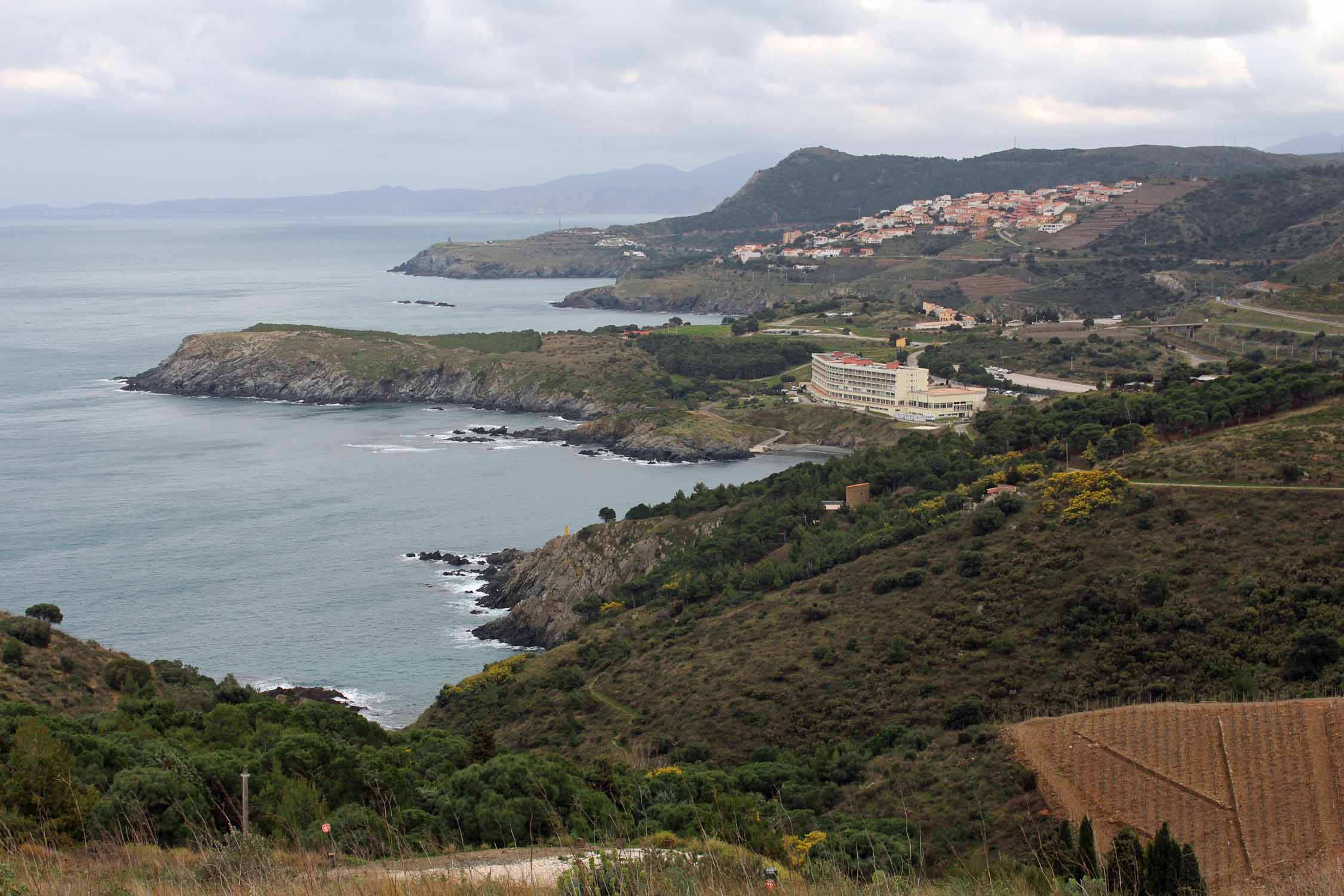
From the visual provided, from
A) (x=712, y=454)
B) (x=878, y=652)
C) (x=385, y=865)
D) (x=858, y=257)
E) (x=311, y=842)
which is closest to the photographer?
(x=385, y=865)

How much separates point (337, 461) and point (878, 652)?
36124 mm

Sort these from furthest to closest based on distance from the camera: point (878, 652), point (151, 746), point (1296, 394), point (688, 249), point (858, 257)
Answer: point (688, 249)
point (858, 257)
point (1296, 394)
point (878, 652)
point (151, 746)

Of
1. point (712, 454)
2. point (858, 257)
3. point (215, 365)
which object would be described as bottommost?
point (712, 454)

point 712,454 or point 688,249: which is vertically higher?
point 688,249

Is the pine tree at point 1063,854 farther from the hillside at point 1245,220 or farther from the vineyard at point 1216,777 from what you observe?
the hillside at point 1245,220

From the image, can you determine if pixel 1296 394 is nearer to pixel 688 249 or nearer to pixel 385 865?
pixel 385 865

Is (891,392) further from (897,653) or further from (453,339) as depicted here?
(897,653)

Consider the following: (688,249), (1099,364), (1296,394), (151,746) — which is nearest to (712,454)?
(1099,364)

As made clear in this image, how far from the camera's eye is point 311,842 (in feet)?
29.5

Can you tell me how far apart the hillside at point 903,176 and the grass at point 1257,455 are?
141 metres

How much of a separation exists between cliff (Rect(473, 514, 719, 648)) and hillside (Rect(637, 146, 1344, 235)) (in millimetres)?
137136

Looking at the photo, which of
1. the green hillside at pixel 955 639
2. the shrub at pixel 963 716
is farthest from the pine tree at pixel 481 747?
the shrub at pixel 963 716

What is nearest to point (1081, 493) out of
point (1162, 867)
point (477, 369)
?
point (1162, 867)

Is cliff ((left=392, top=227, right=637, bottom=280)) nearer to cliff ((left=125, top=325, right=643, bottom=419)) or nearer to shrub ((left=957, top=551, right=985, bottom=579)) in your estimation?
cliff ((left=125, top=325, right=643, bottom=419))
